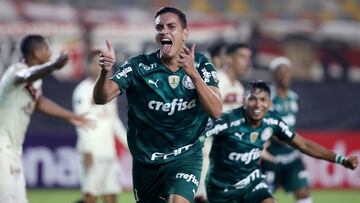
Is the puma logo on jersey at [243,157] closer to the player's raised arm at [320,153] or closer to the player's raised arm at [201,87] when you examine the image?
the player's raised arm at [320,153]

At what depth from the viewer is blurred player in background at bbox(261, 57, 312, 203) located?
13.5 meters

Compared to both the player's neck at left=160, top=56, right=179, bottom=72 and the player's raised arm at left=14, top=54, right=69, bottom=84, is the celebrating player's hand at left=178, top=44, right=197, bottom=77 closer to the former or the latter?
the player's neck at left=160, top=56, right=179, bottom=72

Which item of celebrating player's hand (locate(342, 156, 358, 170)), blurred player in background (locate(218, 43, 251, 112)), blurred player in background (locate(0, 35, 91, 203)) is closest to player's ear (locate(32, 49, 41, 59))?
blurred player in background (locate(0, 35, 91, 203))

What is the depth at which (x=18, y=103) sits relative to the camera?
10414 millimetres

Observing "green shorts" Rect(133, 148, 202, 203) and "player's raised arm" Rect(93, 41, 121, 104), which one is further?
"green shorts" Rect(133, 148, 202, 203)

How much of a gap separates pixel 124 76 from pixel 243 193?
2.45 meters

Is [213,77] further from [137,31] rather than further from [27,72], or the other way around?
[137,31]

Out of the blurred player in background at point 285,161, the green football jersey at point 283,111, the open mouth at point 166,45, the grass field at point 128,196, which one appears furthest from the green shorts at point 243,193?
the grass field at point 128,196

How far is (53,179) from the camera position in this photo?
17703mm

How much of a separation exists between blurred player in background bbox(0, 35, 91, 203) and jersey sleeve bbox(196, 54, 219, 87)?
1.70 meters

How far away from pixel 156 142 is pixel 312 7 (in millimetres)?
12625

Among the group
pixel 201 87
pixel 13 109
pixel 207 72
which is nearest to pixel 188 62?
pixel 201 87

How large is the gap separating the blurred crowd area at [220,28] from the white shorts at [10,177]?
8540mm

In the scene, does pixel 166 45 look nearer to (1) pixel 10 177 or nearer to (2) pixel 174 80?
(2) pixel 174 80
